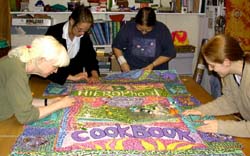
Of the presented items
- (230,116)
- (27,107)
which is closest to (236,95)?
(230,116)

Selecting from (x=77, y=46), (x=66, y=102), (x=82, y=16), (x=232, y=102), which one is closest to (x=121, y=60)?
(x=77, y=46)

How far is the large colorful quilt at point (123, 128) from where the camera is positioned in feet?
5.18

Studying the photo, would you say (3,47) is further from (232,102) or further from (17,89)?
(232,102)

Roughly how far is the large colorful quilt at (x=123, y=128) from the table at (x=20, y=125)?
4 cm

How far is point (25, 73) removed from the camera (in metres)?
1.85

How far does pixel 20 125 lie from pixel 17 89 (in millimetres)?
209

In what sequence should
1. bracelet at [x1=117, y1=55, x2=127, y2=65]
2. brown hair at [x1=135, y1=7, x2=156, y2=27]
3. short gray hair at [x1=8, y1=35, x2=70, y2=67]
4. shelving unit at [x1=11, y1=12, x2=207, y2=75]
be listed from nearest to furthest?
short gray hair at [x1=8, y1=35, x2=70, y2=67], brown hair at [x1=135, y1=7, x2=156, y2=27], bracelet at [x1=117, y1=55, x2=127, y2=65], shelving unit at [x1=11, y1=12, x2=207, y2=75]

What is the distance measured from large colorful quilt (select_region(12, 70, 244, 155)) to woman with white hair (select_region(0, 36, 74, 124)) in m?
0.07

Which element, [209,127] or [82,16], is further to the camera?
[82,16]

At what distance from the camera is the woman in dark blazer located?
8.97ft

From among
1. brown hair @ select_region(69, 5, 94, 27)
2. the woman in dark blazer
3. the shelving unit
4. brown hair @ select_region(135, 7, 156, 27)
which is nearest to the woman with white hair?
the woman in dark blazer

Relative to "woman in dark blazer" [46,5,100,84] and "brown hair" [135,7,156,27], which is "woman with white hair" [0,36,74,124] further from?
"brown hair" [135,7,156,27]

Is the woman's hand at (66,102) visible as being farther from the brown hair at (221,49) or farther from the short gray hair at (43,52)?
the brown hair at (221,49)

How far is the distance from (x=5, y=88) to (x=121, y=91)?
81cm
